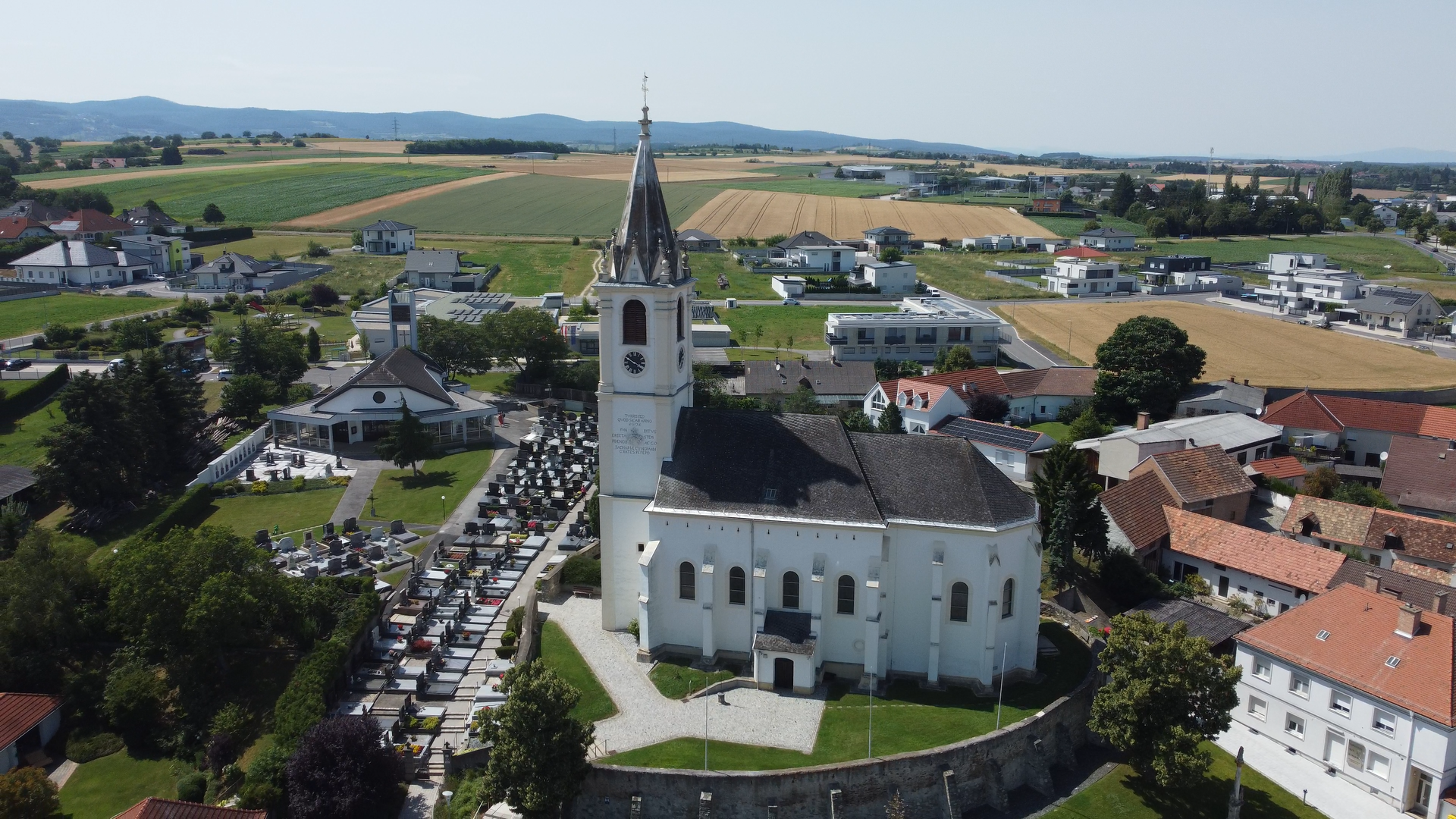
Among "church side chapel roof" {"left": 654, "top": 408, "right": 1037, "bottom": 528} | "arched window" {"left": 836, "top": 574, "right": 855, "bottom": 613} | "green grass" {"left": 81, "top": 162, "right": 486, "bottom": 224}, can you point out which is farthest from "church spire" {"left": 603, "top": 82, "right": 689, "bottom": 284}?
"green grass" {"left": 81, "top": 162, "right": 486, "bottom": 224}

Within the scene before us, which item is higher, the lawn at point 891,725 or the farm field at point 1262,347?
the farm field at point 1262,347

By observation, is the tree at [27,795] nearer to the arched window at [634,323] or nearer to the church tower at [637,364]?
the church tower at [637,364]

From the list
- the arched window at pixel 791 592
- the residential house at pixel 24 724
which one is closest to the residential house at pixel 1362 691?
the arched window at pixel 791 592

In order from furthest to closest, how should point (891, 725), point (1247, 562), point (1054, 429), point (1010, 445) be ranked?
point (1054, 429) → point (1010, 445) → point (1247, 562) → point (891, 725)

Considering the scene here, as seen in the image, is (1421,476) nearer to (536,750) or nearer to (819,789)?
(819,789)

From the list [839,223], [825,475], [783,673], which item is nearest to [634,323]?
[825,475]
